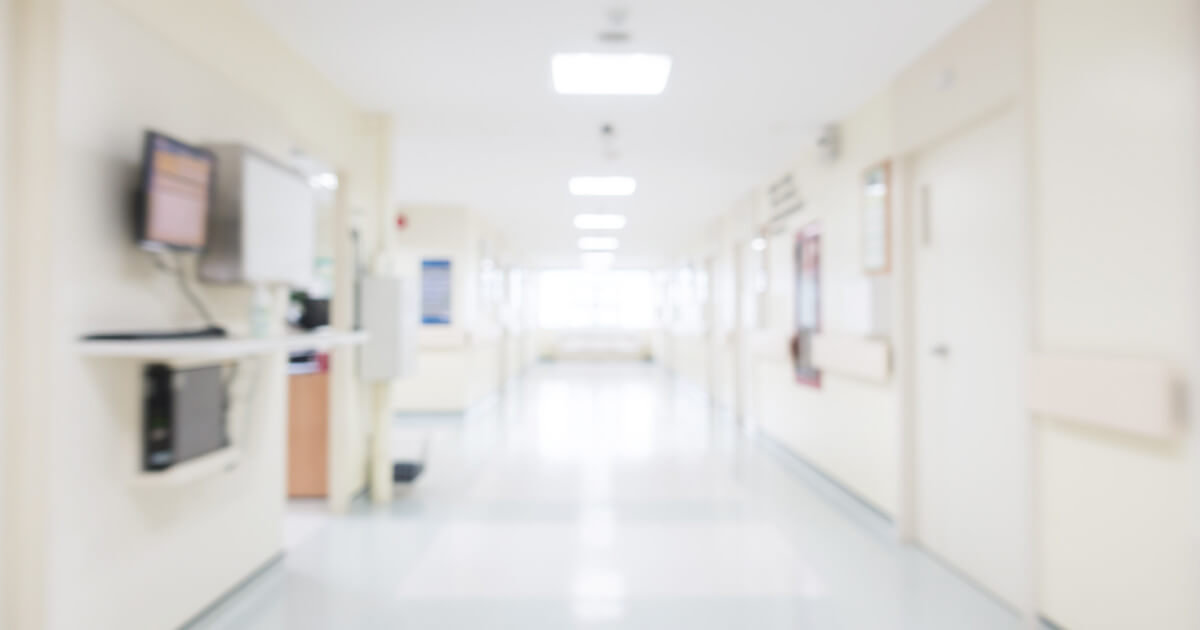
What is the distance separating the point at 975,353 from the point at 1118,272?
1.09 metres

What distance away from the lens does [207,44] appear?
9.73 feet

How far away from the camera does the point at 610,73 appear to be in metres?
4.08

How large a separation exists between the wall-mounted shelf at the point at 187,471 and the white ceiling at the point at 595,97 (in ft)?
7.39

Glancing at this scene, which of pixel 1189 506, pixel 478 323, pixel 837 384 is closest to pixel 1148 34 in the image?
pixel 1189 506

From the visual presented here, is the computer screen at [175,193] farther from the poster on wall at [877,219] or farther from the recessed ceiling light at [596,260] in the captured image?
the recessed ceiling light at [596,260]

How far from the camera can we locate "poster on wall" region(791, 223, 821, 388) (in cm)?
561

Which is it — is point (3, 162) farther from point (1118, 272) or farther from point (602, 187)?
point (602, 187)

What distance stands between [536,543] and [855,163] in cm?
358

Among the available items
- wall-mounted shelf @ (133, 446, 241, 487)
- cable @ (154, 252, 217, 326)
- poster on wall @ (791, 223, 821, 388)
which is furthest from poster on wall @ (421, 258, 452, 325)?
wall-mounted shelf @ (133, 446, 241, 487)

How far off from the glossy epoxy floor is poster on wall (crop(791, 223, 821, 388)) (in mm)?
938

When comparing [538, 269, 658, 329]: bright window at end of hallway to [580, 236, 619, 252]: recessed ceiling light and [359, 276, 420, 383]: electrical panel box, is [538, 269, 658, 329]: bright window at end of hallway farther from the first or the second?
[359, 276, 420, 383]: electrical panel box

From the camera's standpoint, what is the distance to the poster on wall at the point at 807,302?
561cm

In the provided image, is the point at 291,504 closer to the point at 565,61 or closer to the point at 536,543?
the point at 536,543

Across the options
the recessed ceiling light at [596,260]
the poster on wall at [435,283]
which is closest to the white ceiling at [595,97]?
the poster on wall at [435,283]
